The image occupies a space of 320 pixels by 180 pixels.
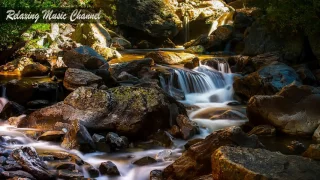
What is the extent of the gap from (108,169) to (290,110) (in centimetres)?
470

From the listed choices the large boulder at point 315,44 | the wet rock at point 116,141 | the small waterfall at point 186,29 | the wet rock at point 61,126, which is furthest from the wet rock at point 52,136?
the small waterfall at point 186,29

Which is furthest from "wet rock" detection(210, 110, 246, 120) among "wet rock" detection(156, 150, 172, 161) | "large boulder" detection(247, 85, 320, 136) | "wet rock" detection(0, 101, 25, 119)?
"wet rock" detection(0, 101, 25, 119)

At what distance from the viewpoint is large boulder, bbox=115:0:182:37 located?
20438 millimetres

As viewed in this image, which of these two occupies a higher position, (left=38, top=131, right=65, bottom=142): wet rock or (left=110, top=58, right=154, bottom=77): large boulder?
(left=110, top=58, right=154, bottom=77): large boulder

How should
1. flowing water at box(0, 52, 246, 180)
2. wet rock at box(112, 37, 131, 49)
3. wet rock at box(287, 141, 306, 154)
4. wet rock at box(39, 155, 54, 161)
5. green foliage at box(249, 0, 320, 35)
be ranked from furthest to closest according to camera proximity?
wet rock at box(112, 37, 131, 49), green foliage at box(249, 0, 320, 35), wet rock at box(287, 141, 306, 154), flowing water at box(0, 52, 246, 180), wet rock at box(39, 155, 54, 161)

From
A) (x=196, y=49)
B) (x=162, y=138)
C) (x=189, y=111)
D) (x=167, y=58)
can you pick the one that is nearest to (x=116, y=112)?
(x=162, y=138)

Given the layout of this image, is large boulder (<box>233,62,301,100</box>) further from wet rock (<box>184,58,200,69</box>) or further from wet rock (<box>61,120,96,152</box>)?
wet rock (<box>61,120,96,152</box>)

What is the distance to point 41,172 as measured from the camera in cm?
535

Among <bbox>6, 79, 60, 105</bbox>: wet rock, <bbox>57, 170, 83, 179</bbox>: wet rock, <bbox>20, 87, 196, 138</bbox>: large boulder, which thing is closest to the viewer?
<bbox>57, 170, 83, 179</bbox>: wet rock

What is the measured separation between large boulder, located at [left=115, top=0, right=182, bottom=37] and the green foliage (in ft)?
23.5

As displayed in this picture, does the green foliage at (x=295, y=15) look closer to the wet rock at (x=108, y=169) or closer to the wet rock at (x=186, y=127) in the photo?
the wet rock at (x=186, y=127)

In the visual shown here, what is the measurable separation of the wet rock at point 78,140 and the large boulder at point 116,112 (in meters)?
0.72

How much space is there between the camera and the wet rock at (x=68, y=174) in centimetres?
552

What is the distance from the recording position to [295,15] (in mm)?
13492
